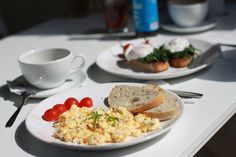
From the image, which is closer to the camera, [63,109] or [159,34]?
[63,109]

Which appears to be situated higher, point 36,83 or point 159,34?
point 36,83

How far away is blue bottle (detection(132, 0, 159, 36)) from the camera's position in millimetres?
1498

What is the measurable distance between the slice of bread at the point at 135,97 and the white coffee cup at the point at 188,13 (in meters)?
0.61

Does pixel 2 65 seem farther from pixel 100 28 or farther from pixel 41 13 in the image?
pixel 41 13

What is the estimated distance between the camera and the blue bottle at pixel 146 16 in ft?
4.92

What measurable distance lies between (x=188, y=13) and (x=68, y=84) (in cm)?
60

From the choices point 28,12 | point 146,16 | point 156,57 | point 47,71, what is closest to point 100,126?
point 47,71

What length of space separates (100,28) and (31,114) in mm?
878

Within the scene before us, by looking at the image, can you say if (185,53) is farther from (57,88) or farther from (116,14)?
(116,14)

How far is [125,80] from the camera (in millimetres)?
1199

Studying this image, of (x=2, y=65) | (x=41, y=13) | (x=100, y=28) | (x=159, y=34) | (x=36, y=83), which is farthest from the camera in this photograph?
(x=41, y=13)

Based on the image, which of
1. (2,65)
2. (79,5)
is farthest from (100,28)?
(2,65)

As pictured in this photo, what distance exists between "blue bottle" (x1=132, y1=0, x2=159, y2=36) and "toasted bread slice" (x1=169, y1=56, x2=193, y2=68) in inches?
12.7

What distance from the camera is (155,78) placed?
1147 millimetres
